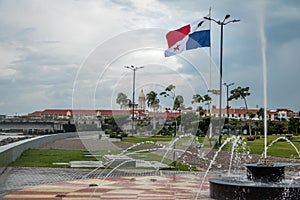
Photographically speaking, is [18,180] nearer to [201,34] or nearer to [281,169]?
[281,169]

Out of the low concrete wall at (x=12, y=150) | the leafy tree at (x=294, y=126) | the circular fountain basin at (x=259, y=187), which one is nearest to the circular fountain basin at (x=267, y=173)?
the circular fountain basin at (x=259, y=187)

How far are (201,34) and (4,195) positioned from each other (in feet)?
69.5

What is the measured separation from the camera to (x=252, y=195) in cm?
887

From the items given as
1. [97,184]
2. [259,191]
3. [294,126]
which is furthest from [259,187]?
[294,126]

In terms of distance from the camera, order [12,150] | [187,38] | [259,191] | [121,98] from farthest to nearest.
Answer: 1. [121,98]
2. [187,38]
3. [12,150]
4. [259,191]

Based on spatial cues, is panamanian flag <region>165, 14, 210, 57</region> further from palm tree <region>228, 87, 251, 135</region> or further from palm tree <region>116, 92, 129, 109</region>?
palm tree <region>228, 87, 251, 135</region>

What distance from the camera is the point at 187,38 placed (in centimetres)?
2912

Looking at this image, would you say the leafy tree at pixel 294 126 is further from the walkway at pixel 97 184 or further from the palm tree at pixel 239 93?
the walkway at pixel 97 184

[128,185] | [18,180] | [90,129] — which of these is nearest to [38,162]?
[18,180]

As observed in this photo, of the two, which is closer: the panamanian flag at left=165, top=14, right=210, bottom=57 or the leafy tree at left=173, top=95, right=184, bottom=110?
the panamanian flag at left=165, top=14, right=210, bottom=57

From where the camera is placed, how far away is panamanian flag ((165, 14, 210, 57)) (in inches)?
1137

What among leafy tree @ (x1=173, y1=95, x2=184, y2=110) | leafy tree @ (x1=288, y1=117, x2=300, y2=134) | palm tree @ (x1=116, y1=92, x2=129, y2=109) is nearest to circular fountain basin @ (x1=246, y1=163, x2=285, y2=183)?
palm tree @ (x1=116, y1=92, x2=129, y2=109)

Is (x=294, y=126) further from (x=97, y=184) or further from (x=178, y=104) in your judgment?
(x=97, y=184)

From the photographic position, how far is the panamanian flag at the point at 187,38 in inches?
1137
